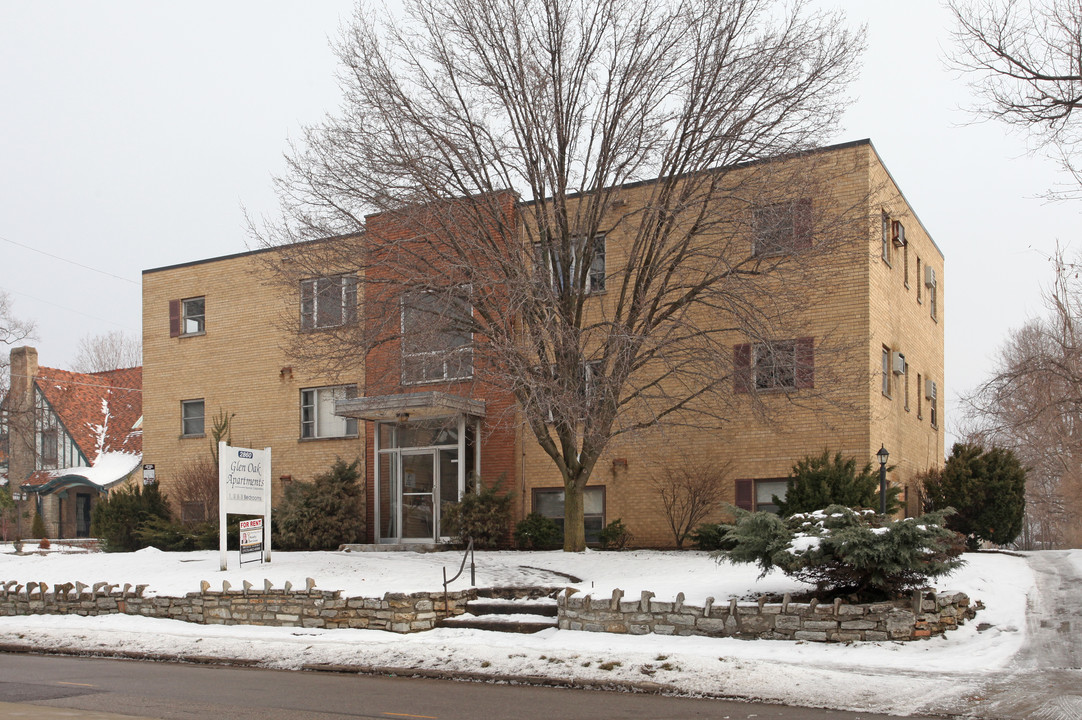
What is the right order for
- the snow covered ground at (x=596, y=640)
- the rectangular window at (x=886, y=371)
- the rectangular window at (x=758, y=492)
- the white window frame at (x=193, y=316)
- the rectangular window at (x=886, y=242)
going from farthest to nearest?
the white window frame at (x=193, y=316) → the rectangular window at (x=886, y=371) → the rectangular window at (x=886, y=242) → the rectangular window at (x=758, y=492) → the snow covered ground at (x=596, y=640)

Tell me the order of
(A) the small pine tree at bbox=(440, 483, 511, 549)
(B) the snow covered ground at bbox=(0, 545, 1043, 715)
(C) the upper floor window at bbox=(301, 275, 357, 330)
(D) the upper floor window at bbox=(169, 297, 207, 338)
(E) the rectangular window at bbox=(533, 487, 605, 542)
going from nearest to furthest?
(B) the snow covered ground at bbox=(0, 545, 1043, 715), (C) the upper floor window at bbox=(301, 275, 357, 330), (A) the small pine tree at bbox=(440, 483, 511, 549), (E) the rectangular window at bbox=(533, 487, 605, 542), (D) the upper floor window at bbox=(169, 297, 207, 338)

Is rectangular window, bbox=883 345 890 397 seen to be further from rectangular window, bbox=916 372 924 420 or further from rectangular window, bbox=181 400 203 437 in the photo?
rectangular window, bbox=181 400 203 437

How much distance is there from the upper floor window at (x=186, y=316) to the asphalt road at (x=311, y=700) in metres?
17.9

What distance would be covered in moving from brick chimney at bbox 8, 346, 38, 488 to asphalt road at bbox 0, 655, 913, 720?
36104mm

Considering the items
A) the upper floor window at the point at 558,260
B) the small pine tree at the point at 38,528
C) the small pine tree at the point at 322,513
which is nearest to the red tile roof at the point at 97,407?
the small pine tree at the point at 38,528

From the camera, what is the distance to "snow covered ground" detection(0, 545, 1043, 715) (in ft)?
33.3

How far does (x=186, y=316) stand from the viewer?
97.1 feet

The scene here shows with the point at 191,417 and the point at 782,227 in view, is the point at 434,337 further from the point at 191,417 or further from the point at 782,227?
the point at 191,417

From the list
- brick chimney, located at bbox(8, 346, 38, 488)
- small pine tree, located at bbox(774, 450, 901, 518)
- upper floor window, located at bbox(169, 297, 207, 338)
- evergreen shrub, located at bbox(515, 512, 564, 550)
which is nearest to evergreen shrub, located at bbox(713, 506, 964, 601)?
small pine tree, located at bbox(774, 450, 901, 518)

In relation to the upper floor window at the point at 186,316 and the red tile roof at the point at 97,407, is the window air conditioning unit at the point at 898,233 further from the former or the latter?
the red tile roof at the point at 97,407

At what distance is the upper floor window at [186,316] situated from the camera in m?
29.4

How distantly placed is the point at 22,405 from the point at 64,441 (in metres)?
2.64

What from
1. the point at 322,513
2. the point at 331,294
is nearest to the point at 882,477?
the point at 331,294

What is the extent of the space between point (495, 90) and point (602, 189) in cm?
261
